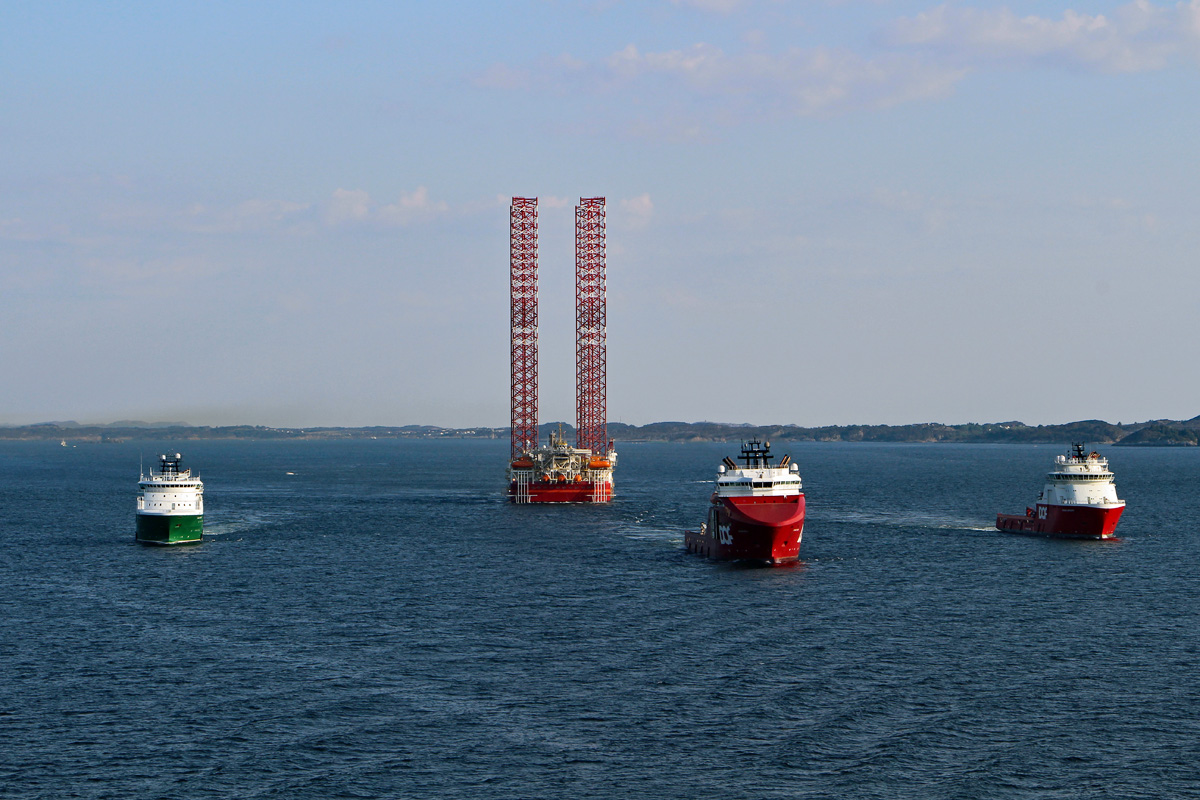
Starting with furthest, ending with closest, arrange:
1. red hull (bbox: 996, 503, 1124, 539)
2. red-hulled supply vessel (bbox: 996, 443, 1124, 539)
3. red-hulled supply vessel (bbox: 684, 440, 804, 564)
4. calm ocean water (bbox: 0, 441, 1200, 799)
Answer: red-hulled supply vessel (bbox: 996, 443, 1124, 539) → red hull (bbox: 996, 503, 1124, 539) → red-hulled supply vessel (bbox: 684, 440, 804, 564) → calm ocean water (bbox: 0, 441, 1200, 799)

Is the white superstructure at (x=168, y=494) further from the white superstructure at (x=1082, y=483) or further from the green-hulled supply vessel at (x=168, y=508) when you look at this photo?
the white superstructure at (x=1082, y=483)

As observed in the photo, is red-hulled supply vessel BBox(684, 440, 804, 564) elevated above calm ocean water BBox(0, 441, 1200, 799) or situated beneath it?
elevated above

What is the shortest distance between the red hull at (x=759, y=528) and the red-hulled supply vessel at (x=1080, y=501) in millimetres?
39936

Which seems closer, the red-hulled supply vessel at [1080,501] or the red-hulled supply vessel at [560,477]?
the red-hulled supply vessel at [1080,501]

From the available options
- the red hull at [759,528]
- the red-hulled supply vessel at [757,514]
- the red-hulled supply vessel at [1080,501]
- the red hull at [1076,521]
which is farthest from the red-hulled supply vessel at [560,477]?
the red-hulled supply vessel at [1080,501]

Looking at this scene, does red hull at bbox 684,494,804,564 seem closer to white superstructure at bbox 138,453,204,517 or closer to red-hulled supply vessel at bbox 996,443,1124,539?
red-hulled supply vessel at bbox 996,443,1124,539

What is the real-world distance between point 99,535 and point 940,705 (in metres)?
108

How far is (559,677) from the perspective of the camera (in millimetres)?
64500

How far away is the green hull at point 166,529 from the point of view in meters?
121

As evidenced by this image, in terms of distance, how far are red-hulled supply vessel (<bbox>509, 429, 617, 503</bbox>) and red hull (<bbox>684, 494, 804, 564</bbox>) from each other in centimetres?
7238

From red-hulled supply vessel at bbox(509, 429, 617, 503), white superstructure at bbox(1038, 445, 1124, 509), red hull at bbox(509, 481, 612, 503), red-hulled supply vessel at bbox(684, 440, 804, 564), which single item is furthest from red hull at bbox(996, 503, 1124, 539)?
red-hulled supply vessel at bbox(509, 429, 617, 503)

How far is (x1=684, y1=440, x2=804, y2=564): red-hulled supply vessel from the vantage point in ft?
350

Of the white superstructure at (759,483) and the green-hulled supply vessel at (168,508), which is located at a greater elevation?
the white superstructure at (759,483)

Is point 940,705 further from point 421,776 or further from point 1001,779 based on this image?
point 421,776
